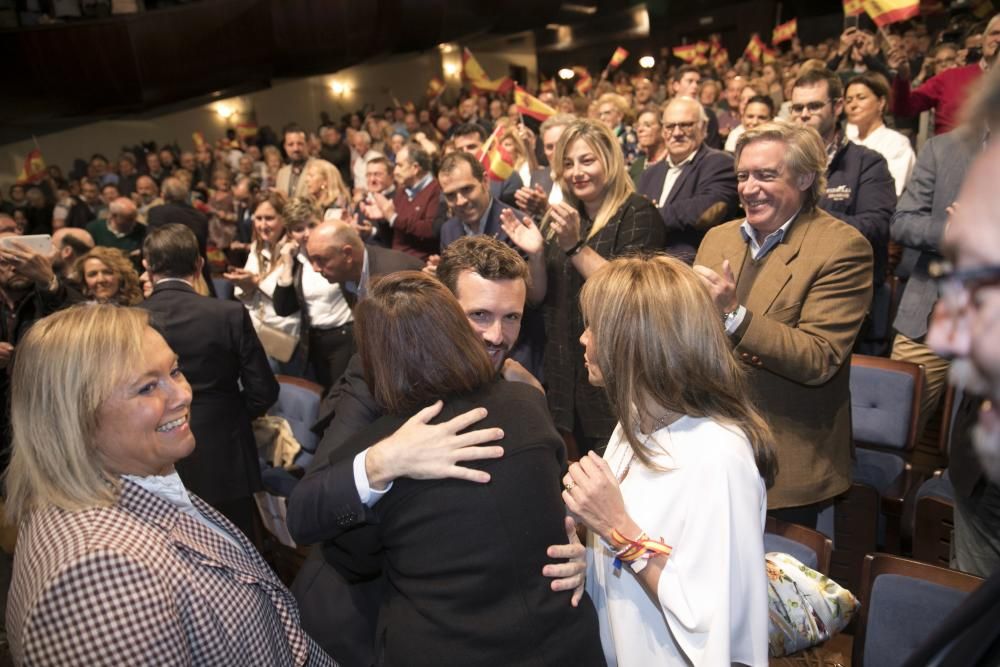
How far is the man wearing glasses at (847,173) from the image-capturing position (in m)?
3.17

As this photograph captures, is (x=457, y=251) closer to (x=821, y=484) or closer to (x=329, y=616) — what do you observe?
(x=329, y=616)

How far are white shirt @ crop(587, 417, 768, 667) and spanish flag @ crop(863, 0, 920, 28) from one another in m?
4.71

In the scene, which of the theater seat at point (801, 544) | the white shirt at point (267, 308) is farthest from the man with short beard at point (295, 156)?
the theater seat at point (801, 544)

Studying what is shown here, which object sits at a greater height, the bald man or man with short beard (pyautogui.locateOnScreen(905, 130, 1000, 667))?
man with short beard (pyautogui.locateOnScreen(905, 130, 1000, 667))

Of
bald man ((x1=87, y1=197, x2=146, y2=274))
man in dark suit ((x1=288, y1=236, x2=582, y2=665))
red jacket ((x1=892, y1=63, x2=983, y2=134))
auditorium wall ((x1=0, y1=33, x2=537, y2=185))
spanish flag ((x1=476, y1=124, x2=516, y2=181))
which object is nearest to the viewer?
A: man in dark suit ((x1=288, y1=236, x2=582, y2=665))

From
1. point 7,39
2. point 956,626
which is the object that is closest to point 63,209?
point 7,39

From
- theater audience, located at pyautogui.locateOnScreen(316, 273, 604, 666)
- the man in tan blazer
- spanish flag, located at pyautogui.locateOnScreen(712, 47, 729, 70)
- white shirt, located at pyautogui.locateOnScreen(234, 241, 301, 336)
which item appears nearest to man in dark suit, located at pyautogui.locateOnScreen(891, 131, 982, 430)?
the man in tan blazer

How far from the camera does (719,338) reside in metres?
1.42

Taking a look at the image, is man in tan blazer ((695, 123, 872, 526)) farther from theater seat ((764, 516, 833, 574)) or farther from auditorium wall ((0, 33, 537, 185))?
auditorium wall ((0, 33, 537, 185))

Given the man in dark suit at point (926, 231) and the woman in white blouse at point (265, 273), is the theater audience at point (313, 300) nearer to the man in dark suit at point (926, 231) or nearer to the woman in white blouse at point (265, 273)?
the woman in white blouse at point (265, 273)

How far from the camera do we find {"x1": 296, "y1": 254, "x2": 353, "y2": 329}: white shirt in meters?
4.00

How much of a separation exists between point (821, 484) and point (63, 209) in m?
9.50

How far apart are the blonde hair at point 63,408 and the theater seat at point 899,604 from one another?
1638 millimetres

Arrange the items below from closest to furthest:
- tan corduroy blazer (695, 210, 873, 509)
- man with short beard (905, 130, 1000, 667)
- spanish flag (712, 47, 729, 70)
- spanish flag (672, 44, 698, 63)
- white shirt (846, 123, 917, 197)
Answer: man with short beard (905, 130, 1000, 667) → tan corduroy blazer (695, 210, 873, 509) → white shirt (846, 123, 917, 197) → spanish flag (672, 44, 698, 63) → spanish flag (712, 47, 729, 70)
